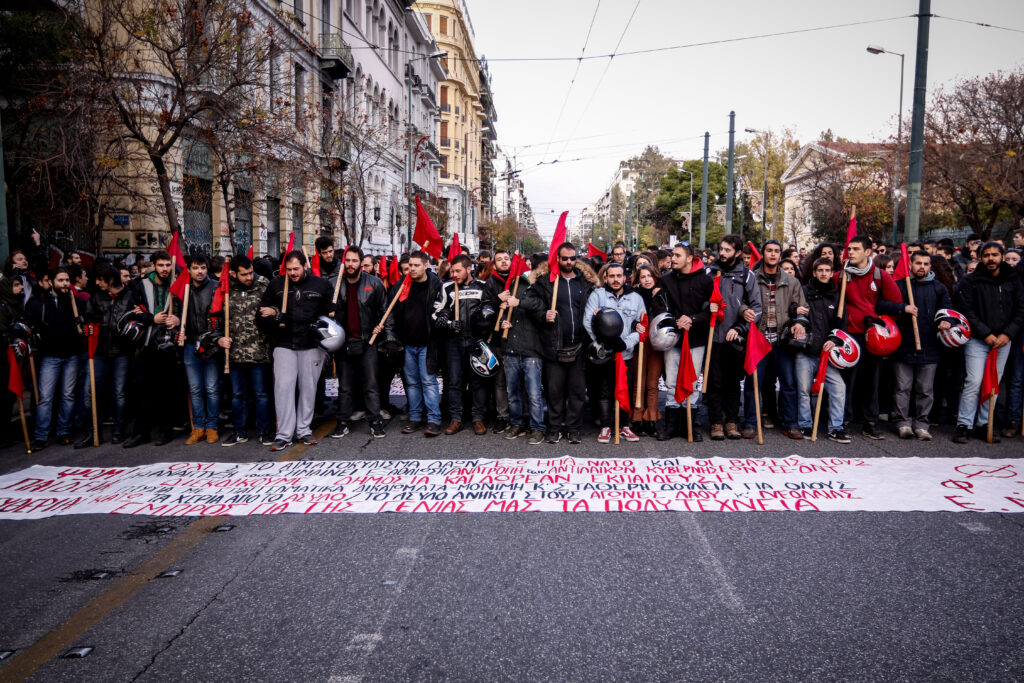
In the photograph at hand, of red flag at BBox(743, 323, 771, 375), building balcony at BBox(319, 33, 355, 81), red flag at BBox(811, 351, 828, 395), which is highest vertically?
building balcony at BBox(319, 33, 355, 81)

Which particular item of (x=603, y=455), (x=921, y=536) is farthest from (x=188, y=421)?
(x=921, y=536)

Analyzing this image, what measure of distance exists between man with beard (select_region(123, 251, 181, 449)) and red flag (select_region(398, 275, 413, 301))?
237cm

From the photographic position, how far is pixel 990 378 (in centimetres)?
799

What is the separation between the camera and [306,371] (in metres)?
8.02

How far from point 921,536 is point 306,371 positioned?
5.74 metres

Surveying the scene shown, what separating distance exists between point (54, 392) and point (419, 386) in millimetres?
4012

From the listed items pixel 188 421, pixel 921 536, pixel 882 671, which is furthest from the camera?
pixel 188 421

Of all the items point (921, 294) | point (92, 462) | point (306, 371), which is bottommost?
point (92, 462)

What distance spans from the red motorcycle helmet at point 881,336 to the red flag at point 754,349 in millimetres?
1109

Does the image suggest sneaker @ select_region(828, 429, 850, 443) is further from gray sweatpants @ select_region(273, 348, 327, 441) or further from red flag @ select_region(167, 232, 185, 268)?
red flag @ select_region(167, 232, 185, 268)

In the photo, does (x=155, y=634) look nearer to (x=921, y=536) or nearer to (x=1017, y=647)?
(x=1017, y=647)

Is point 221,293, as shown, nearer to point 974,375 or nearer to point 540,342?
point 540,342

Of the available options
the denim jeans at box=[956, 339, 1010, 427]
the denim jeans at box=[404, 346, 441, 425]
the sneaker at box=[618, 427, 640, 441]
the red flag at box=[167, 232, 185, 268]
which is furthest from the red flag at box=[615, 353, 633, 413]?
the red flag at box=[167, 232, 185, 268]

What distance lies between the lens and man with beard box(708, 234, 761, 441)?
317 inches
